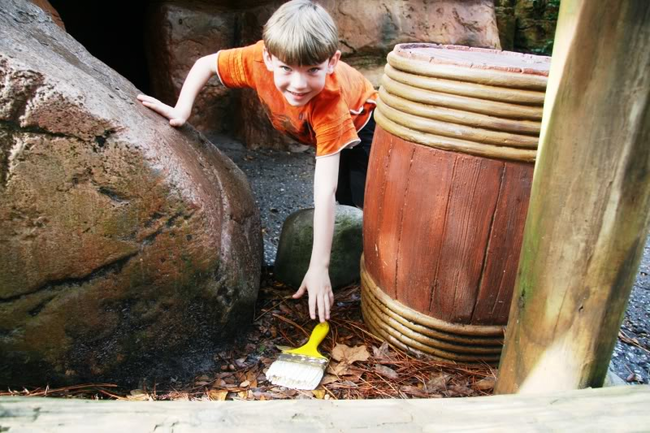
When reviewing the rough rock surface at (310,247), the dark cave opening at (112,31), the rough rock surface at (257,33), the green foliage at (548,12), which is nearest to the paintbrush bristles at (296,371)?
the rough rock surface at (310,247)

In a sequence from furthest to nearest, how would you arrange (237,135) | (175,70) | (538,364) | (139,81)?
(139,81) → (237,135) → (175,70) → (538,364)

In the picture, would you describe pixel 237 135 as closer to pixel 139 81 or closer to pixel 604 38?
pixel 139 81

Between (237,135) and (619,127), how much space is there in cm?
326

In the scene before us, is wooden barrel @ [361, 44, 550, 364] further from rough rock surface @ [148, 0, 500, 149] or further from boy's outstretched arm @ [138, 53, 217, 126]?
rough rock surface @ [148, 0, 500, 149]

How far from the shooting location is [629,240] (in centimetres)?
103

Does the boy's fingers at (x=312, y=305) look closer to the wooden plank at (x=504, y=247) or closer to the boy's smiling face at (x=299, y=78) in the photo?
the wooden plank at (x=504, y=247)

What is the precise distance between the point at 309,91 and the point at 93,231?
836 millimetres

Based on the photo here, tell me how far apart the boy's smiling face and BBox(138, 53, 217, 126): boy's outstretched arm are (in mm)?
324

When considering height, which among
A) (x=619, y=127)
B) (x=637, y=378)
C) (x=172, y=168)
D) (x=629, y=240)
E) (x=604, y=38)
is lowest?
(x=637, y=378)

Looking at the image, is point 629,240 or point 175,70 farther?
point 175,70

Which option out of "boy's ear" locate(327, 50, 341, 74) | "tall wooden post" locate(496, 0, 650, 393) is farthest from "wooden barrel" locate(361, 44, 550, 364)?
"tall wooden post" locate(496, 0, 650, 393)

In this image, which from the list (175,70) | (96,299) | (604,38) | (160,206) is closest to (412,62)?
(604,38)

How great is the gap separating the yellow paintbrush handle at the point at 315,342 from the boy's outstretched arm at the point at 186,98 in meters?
0.89

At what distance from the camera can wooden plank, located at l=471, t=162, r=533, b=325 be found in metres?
1.47
